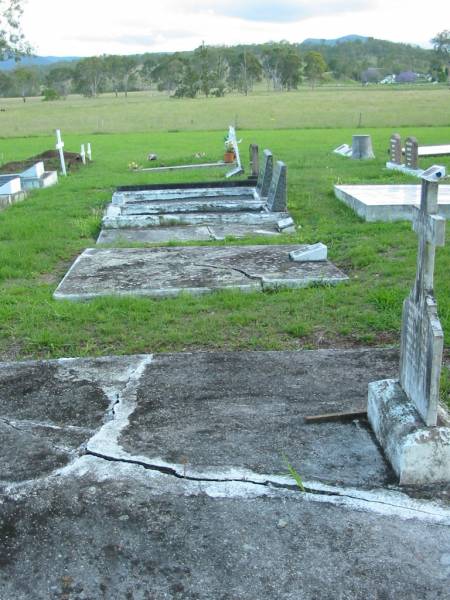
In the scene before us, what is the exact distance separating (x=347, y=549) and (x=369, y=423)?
3.34 ft

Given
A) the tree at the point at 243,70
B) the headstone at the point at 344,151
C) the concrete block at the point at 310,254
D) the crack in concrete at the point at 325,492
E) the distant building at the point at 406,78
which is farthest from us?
the distant building at the point at 406,78

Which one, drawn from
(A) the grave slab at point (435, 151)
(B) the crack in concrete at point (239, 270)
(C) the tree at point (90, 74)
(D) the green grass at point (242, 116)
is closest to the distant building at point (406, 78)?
(C) the tree at point (90, 74)

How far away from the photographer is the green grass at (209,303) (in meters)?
4.94

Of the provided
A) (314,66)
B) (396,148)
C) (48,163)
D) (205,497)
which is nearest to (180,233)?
(205,497)

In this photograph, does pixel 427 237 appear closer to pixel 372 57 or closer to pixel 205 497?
pixel 205 497

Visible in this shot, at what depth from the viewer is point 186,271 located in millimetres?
6648

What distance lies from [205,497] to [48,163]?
15729 millimetres

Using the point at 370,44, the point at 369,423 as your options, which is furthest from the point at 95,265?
the point at 370,44

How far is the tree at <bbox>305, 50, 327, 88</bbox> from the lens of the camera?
79125 millimetres

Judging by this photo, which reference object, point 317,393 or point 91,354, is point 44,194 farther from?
point 317,393

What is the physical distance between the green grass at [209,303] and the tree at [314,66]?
238 feet

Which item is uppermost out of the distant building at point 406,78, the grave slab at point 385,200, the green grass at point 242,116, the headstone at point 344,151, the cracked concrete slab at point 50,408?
the cracked concrete slab at point 50,408

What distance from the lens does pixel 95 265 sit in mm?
6992

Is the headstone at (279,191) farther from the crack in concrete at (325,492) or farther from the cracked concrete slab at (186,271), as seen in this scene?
the crack in concrete at (325,492)
